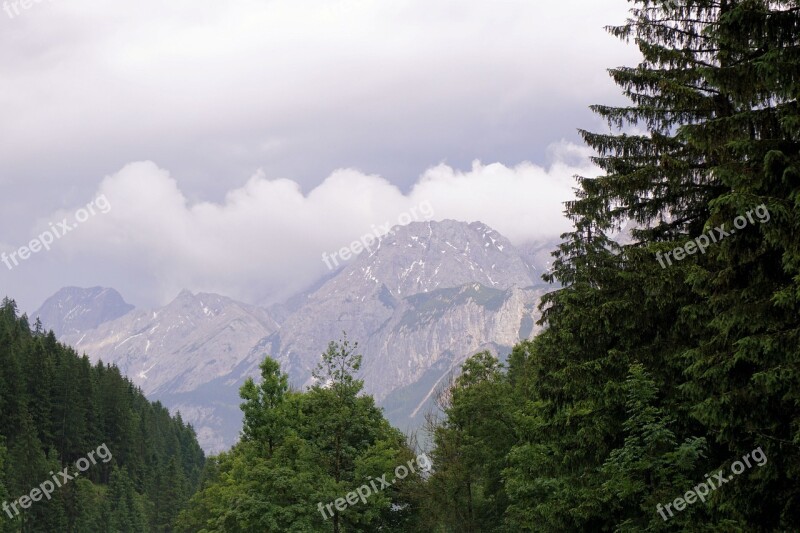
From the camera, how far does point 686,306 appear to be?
15562 millimetres

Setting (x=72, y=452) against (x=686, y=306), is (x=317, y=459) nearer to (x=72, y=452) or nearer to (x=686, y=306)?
(x=686, y=306)

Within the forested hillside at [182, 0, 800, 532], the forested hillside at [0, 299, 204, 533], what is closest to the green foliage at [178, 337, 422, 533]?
the forested hillside at [182, 0, 800, 532]

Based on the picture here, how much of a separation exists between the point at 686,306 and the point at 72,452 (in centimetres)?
11251

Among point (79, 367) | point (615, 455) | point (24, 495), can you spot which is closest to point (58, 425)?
point (79, 367)

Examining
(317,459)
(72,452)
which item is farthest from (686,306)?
(72,452)

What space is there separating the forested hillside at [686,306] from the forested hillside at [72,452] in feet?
185

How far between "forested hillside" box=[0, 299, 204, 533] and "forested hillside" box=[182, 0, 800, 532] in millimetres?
56354

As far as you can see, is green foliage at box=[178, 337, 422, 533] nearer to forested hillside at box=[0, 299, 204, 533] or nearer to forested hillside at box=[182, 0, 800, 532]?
forested hillside at box=[182, 0, 800, 532]

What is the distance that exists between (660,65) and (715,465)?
8856mm

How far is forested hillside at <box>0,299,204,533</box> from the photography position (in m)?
81.8

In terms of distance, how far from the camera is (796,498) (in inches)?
454

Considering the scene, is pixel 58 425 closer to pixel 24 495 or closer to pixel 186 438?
pixel 24 495

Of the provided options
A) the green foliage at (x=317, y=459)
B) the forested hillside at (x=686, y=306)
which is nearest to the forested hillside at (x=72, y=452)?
the green foliage at (x=317, y=459)

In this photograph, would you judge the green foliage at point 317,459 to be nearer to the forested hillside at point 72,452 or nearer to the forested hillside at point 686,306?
the forested hillside at point 686,306
